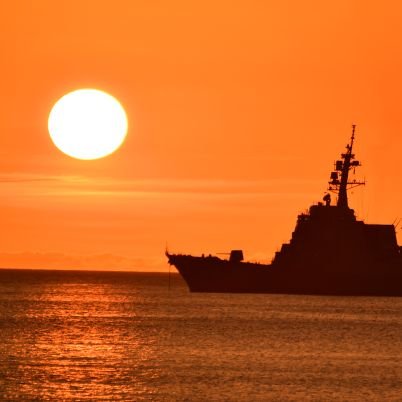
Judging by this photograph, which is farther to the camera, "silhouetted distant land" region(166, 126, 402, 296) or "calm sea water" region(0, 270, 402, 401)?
"silhouetted distant land" region(166, 126, 402, 296)

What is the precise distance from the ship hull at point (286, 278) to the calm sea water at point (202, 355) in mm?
12306

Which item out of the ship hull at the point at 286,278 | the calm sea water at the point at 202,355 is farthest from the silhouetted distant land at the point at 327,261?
the calm sea water at the point at 202,355

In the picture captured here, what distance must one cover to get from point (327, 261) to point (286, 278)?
6165 mm

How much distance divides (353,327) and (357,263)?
32.3 metres

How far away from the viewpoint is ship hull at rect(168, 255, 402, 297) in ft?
386

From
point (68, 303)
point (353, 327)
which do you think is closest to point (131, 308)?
point (68, 303)

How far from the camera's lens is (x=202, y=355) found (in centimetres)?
6000

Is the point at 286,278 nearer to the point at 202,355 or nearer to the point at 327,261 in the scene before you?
the point at 327,261

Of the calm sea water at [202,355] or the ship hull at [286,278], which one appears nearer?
the calm sea water at [202,355]

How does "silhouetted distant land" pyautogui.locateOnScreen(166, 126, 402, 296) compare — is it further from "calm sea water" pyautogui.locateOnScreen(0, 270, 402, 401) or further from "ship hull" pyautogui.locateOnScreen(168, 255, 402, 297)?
"calm sea water" pyautogui.locateOnScreen(0, 270, 402, 401)

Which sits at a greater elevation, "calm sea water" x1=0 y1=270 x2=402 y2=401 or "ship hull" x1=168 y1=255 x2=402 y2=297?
"ship hull" x1=168 y1=255 x2=402 y2=297

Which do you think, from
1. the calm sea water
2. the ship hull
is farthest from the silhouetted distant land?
the calm sea water

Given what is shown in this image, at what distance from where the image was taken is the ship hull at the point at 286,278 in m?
118

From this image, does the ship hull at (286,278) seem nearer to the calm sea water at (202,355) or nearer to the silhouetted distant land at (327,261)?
the silhouetted distant land at (327,261)
